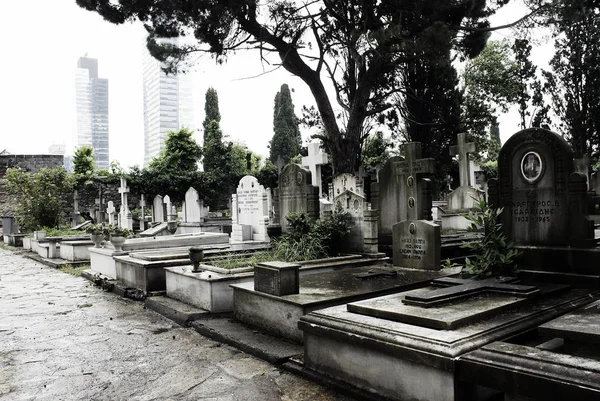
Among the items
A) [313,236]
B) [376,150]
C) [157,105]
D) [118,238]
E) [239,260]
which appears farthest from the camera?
[157,105]

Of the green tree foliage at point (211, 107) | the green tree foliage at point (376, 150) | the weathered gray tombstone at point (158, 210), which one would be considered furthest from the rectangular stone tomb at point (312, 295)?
the green tree foliage at point (211, 107)

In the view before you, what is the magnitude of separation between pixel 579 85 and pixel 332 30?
49.4 feet

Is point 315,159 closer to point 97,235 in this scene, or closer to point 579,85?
point 97,235

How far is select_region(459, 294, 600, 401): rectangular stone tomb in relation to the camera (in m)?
2.44

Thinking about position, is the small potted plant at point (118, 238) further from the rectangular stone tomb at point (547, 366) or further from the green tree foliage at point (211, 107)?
the green tree foliage at point (211, 107)

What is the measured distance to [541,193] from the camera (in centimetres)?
508

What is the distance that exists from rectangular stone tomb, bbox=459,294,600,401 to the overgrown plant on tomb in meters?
1.73

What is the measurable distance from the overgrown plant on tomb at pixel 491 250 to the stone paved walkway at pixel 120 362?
2.43 meters

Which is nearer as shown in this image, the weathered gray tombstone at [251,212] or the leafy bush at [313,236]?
the leafy bush at [313,236]

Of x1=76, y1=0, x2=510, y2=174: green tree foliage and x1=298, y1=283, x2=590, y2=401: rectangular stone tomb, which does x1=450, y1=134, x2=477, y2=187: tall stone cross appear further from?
x1=298, y1=283, x2=590, y2=401: rectangular stone tomb

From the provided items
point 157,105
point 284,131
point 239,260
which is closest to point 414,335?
point 239,260

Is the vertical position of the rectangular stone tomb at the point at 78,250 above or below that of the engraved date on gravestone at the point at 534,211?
below

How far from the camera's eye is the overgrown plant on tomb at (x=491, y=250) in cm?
499

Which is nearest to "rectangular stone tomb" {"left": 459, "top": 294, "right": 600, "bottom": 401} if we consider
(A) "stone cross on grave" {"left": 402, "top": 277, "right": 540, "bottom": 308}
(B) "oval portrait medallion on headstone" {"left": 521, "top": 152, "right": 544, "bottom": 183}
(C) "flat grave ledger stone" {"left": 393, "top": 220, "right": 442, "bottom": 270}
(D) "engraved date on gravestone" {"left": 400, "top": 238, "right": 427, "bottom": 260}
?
(A) "stone cross on grave" {"left": 402, "top": 277, "right": 540, "bottom": 308}
